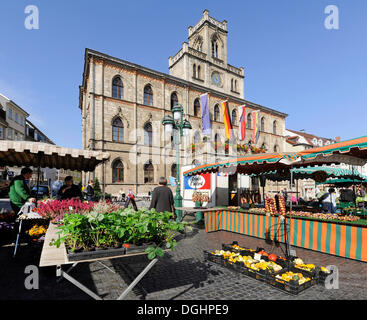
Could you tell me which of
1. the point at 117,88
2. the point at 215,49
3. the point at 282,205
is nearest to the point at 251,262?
the point at 282,205

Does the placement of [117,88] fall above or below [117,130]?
above

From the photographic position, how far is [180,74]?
3253 centimetres

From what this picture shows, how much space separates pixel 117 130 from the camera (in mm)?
24250

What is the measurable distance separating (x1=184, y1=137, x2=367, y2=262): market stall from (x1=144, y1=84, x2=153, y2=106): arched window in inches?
A: 800

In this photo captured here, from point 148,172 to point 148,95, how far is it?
9189 mm

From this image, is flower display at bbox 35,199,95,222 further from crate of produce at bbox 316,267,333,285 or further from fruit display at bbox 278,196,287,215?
fruit display at bbox 278,196,287,215

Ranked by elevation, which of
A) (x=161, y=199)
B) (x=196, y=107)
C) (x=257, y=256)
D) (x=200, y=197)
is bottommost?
(x=257, y=256)

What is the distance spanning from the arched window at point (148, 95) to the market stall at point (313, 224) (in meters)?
20.3

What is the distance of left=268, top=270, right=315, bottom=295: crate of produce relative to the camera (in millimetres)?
3547

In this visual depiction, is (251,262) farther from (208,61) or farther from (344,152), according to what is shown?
(208,61)

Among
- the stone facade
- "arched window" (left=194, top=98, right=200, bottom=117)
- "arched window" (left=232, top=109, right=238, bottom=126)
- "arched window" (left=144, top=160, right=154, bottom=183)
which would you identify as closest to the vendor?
the stone facade
